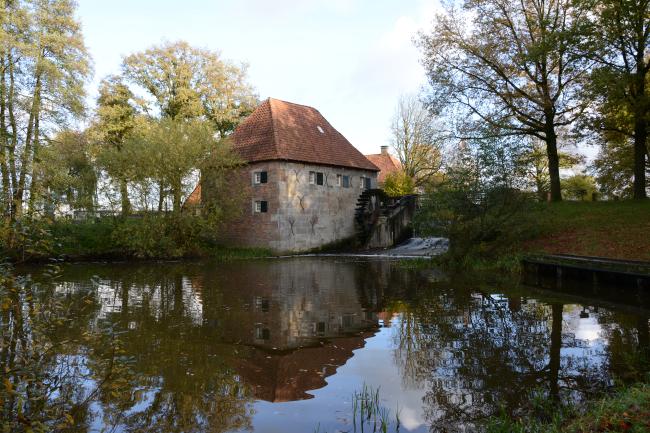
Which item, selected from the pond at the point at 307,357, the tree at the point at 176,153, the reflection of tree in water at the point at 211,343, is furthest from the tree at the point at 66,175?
the pond at the point at 307,357

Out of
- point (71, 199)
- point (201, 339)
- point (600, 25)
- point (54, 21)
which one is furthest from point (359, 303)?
point (54, 21)

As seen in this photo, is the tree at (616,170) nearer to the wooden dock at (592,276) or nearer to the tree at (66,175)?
the wooden dock at (592,276)

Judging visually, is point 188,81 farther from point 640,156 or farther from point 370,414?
point 370,414

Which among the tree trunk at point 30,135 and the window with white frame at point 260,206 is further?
the window with white frame at point 260,206

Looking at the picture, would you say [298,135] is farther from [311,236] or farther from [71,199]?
[71,199]

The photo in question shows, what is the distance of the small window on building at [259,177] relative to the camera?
25.3m

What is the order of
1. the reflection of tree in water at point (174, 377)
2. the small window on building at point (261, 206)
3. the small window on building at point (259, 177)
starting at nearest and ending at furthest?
1. the reflection of tree in water at point (174, 377)
2. the small window on building at point (261, 206)
3. the small window on building at point (259, 177)

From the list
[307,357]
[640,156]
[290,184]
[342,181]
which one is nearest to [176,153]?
[290,184]

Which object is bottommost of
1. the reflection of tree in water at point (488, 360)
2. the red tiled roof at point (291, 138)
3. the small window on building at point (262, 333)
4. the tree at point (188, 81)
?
the reflection of tree in water at point (488, 360)

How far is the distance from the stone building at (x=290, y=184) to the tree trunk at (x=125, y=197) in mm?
3459

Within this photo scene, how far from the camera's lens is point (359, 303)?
34.6 ft

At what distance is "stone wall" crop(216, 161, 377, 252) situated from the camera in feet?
81.4

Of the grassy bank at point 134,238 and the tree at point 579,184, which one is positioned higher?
the tree at point 579,184

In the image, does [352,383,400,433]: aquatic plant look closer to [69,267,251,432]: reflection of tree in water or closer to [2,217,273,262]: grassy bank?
[69,267,251,432]: reflection of tree in water
